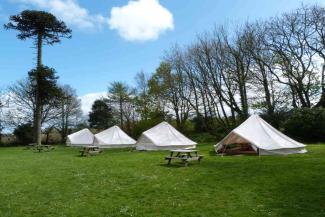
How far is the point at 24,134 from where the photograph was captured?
42.8 meters

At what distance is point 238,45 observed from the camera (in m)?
33.5

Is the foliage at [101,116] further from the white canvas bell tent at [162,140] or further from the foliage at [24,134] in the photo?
the white canvas bell tent at [162,140]

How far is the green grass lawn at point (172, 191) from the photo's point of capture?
7359 millimetres

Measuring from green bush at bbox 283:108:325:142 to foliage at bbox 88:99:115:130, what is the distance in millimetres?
30602

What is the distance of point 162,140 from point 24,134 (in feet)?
78.5

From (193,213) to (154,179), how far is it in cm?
426

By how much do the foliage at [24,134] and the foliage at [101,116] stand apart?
11.4 metres

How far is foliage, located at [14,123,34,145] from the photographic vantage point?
42.7 metres

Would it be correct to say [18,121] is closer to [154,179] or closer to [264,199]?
[154,179]

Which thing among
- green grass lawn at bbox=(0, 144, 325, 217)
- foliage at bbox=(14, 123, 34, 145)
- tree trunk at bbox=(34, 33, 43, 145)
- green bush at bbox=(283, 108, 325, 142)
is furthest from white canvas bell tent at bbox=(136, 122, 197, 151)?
foliage at bbox=(14, 123, 34, 145)

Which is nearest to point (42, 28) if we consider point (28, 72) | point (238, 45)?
point (28, 72)

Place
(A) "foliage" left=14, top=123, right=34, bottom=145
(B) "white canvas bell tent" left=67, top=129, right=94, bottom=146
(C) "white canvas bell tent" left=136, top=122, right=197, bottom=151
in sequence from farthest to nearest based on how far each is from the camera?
(A) "foliage" left=14, top=123, right=34, bottom=145 < (B) "white canvas bell tent" left=67, top=129, right=94, bottom=146 < (C) "white canvas bell tent" left=136, top=122, right=197, bottom=151

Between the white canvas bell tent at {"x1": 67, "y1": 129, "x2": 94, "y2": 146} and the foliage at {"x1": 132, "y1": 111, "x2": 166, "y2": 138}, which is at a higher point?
the foliage at {"x1": 132, "y1": 111, "x2": 166, "y2": 138}

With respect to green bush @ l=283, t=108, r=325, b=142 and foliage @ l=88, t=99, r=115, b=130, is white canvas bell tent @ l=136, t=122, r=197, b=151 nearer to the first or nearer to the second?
green bush @ l=283, t=108, r=325, b=142
